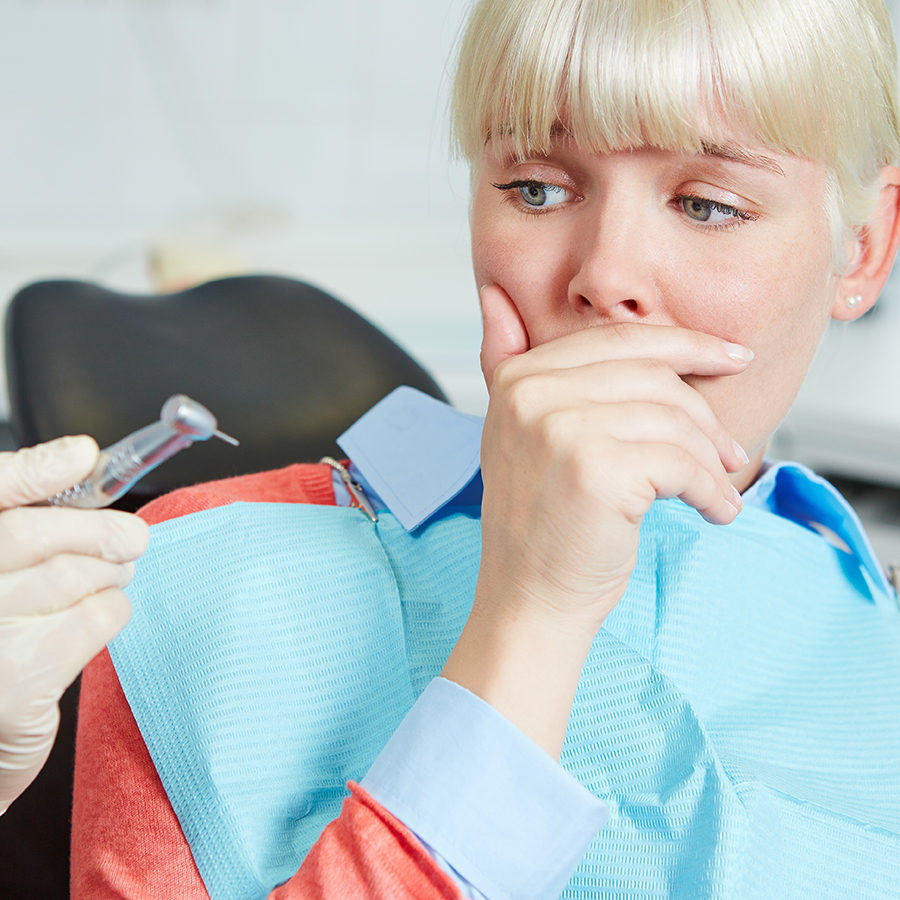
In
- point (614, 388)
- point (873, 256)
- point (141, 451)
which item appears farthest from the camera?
point (873, 256)

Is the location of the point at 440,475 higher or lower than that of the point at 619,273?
lower

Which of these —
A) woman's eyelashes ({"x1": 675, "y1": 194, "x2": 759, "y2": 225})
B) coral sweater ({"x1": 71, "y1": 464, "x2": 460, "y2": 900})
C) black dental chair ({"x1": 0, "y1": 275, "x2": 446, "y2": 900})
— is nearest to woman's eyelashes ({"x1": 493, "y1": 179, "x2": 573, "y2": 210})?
woman's eyelashes ({"x1": 675, "y1": 194, "x2": 759, "y2": 225})

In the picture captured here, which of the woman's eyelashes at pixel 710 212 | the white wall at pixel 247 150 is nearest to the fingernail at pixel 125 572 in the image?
the woman's eyelashes at pixel 710 212

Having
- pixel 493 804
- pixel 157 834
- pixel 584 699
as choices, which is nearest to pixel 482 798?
pixel 493 804

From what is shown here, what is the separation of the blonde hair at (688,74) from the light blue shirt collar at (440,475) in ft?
0.91

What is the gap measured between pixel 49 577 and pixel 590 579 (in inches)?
13.7

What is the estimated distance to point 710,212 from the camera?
747 mm

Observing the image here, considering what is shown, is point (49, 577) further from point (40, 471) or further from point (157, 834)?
point (157, 834)

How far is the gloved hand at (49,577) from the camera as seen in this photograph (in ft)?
1.84

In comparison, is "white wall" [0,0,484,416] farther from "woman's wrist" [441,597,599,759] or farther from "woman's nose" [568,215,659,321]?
"woman's wrist" [441,597,599,759]

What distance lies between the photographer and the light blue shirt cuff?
1.90 feet

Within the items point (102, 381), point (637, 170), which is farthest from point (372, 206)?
point (637, 170)

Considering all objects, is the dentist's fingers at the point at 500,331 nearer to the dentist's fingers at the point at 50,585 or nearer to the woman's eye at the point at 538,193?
the woman's eye at the point at 538,193

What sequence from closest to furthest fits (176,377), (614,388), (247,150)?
(614,388) → (176,377) → (247,150)
